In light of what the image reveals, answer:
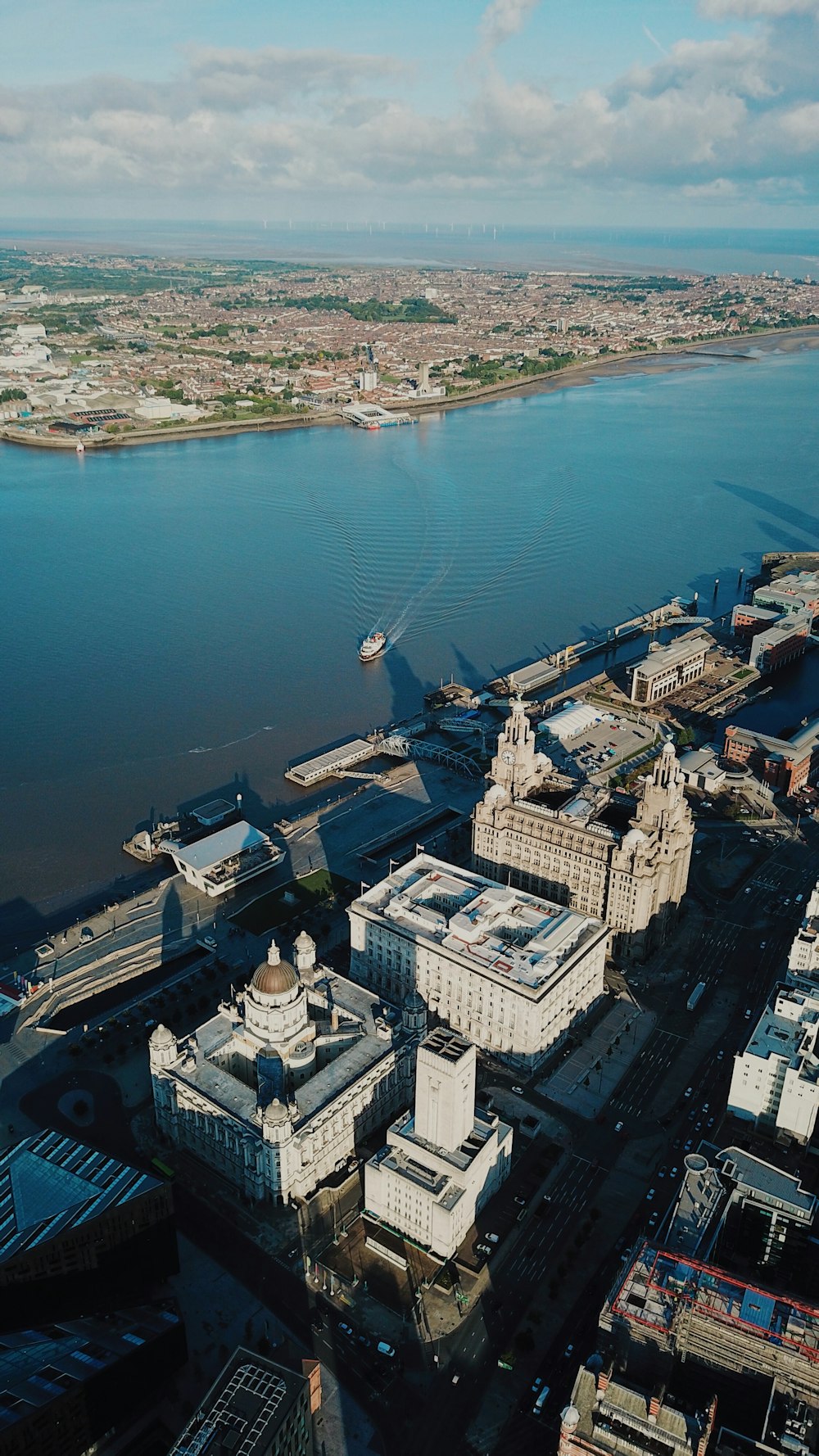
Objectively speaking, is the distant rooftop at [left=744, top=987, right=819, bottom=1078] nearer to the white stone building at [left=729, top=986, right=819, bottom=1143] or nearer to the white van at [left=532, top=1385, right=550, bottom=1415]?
the white stone building at [left=729, top=986, right=819, bottom=1143]

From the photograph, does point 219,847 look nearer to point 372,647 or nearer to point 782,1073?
point 372,647

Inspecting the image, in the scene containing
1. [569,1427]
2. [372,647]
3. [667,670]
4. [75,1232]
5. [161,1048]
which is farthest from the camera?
[372,647]

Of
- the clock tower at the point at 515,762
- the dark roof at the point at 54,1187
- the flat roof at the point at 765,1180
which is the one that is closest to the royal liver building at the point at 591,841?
the clock tower at the point at 515,762

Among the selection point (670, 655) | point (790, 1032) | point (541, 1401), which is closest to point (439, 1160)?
point (541, 1401)

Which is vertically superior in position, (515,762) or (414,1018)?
(515,762)

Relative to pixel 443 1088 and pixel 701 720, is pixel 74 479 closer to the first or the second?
pixel 701 720
